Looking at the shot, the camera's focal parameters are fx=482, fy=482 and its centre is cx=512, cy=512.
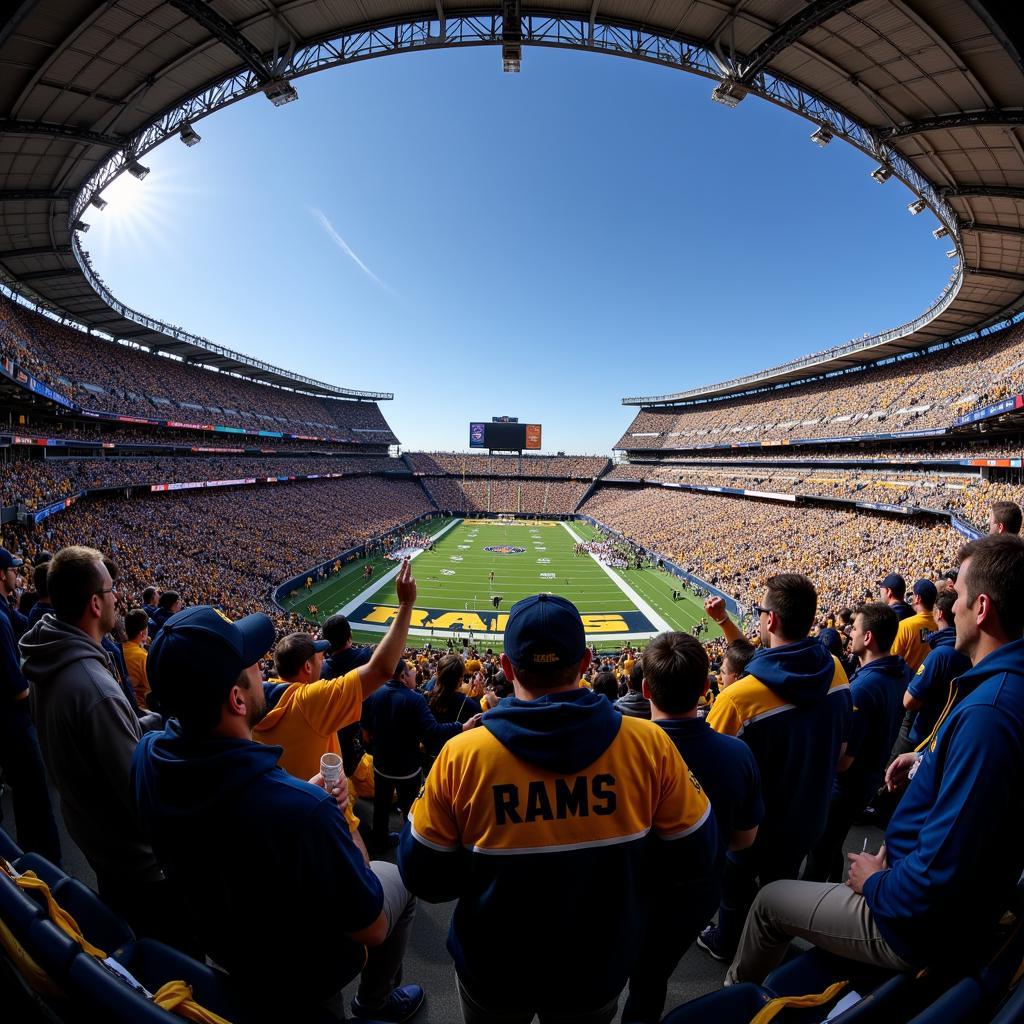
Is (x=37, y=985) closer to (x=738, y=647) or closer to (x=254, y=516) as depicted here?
(x=738, y=647)

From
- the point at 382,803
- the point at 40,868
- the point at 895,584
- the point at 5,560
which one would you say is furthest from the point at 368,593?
the point at 40,868

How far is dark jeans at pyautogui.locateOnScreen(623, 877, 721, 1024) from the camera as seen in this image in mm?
2234

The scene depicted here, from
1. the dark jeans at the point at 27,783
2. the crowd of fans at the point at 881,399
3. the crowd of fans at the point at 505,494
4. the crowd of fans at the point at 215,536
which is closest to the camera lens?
the dark jeans at the point at 27,783

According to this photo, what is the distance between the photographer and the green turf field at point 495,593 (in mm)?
24031

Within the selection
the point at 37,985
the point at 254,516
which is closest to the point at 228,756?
the point at 37,985

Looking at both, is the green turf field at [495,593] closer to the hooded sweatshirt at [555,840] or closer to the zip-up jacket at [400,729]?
the zip-up jacket at [400,729]

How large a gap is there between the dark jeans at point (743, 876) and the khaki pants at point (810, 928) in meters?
0.37

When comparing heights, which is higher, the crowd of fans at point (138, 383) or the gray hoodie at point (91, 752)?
the crowd of fans at point (138, 383)

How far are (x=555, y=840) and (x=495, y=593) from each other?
28.6m

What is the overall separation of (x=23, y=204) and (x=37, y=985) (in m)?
26.4

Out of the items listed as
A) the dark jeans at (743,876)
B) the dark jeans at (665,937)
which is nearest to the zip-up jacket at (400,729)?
the dark jeans at (665,937)

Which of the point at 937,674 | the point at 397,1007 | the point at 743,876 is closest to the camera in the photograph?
the point at 397,1007

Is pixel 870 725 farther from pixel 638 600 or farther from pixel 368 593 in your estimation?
pixel 368 593

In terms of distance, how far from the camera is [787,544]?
32062 millimetres
